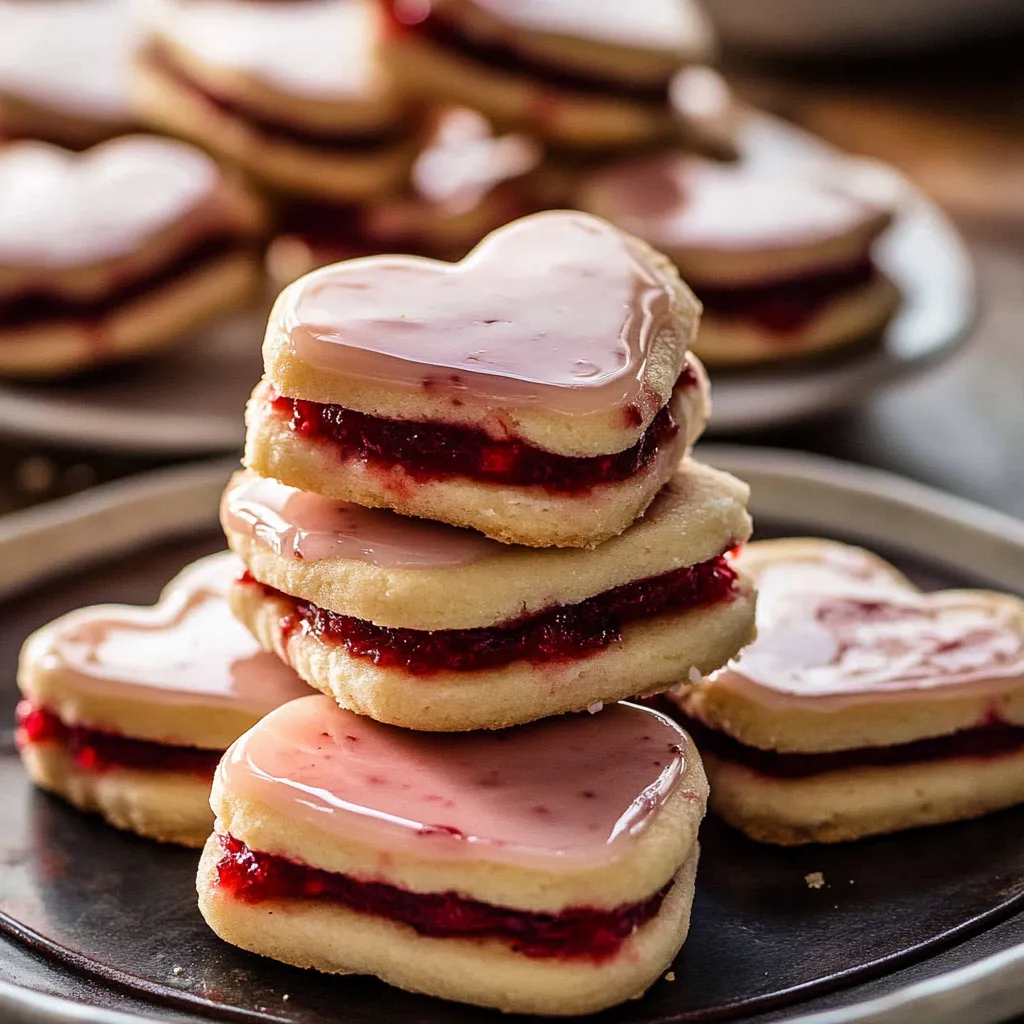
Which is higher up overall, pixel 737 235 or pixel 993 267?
pixel 737 235

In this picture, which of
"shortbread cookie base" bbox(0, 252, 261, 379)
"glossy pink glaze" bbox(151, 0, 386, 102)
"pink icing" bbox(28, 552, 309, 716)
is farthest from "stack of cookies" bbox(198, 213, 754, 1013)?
"glossy pink glaze" bbox(151, 0, 386, 102)

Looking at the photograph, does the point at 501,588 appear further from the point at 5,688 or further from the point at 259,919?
the point at 5,688

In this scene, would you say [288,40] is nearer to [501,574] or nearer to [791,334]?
[791,334]

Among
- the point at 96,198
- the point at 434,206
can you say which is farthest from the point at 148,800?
the point at 434,206

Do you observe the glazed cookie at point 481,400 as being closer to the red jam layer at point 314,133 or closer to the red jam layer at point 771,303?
the red jam layer at point 771,303

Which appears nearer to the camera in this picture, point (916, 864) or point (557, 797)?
point (557, 797)

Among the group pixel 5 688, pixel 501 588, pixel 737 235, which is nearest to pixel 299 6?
pixel 737 235

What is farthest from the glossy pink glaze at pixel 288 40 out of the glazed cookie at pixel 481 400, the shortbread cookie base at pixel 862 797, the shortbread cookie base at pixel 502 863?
the shortbread cookie base at pixel 502 863
